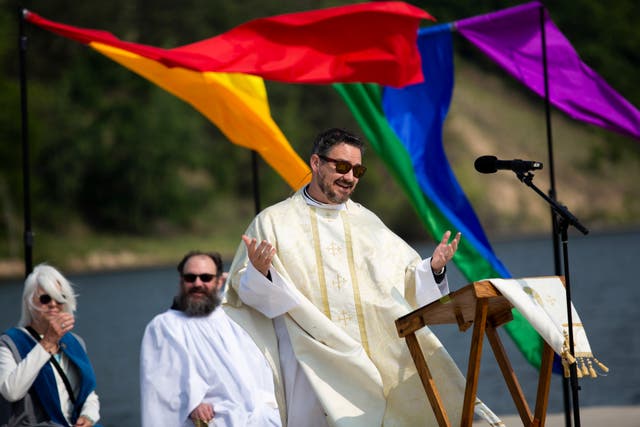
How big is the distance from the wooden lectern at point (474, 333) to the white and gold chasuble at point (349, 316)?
317 millimetres

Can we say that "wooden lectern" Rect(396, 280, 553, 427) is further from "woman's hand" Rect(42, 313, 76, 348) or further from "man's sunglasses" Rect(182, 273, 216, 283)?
"woman's hand" Rect(42, 313, 76, 348)

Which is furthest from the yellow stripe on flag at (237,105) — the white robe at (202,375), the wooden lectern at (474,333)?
the wooden lectern at (474,333)

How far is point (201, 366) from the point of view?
6.46 meters

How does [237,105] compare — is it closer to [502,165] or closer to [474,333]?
[502,165]

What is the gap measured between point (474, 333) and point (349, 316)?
3.28ft

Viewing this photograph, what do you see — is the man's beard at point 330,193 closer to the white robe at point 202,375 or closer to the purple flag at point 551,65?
the white robe at point 202,375

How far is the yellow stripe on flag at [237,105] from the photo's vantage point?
8570 mm

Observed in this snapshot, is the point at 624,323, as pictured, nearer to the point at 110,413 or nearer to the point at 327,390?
the point at 110,413

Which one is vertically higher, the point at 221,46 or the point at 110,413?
the point at 221,46

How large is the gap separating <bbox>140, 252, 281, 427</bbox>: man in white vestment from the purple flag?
319cm

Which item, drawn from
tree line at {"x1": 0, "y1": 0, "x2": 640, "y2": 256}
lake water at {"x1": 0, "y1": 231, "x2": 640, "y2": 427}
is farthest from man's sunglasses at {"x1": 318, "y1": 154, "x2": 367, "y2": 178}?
tree line at {"x1": 0, "y1": 0, "x2": 640, "y2": 256}

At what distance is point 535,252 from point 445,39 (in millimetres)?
47696

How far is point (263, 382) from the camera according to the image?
6469 mm

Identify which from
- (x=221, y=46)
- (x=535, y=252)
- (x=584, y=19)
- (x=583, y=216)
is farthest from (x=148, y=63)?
(x=584, y=19)
